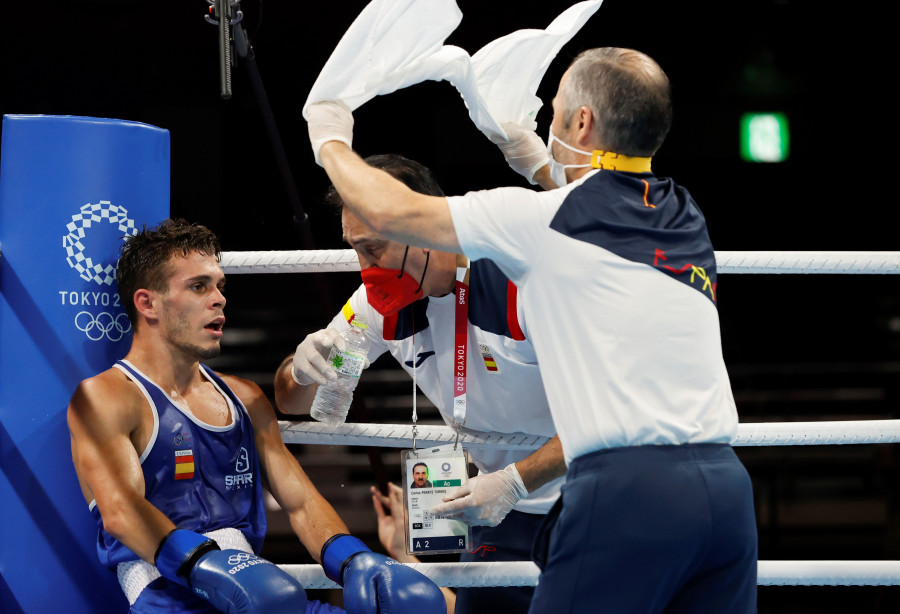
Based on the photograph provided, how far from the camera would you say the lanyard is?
1.78 metres

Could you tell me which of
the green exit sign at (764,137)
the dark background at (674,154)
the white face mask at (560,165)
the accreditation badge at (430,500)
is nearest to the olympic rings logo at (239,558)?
the accreditation badge at (430,500)

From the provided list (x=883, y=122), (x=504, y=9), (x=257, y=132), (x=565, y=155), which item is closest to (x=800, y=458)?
(x=883, y=122)

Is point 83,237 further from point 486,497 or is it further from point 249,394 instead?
point 486,497

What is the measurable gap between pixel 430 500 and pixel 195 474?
18.7 inches

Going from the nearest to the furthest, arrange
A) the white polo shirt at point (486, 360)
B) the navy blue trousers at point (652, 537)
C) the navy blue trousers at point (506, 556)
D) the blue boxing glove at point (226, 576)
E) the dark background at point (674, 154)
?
the navy blue trousers at point (652, 537)
the blue boxing glove at point (226, 576)
the white polo shirt at point (486, 360)
the navy blue trousers at point (506, 556)
the dark background at point (674, 154)

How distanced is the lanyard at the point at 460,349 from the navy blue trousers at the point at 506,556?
10.7 inches

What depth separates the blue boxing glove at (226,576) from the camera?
4.89 ft

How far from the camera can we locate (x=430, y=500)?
1.71 metres

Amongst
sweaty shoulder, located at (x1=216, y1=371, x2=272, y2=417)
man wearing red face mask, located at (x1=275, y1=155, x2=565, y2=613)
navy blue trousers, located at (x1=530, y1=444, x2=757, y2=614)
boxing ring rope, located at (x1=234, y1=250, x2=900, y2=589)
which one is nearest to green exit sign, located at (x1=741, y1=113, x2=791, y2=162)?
boxing ring rope, located at (x1=234, y1=250, x2=900, y2=589)

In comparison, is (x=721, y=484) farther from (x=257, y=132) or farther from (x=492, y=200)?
(x=257, y=132)

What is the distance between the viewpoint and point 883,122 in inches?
245

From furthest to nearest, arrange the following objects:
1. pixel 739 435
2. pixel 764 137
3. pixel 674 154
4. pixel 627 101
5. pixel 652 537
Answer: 1. pixel 764 137
2. pixel 674 154
3. pixel 739 435
4. pixel 627 101
5. pixel 652 537

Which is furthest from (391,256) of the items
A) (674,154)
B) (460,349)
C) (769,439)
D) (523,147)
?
(674,154)

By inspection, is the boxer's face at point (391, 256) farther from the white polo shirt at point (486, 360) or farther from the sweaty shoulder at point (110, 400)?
the sweaty shoulder at point (110, 400)
